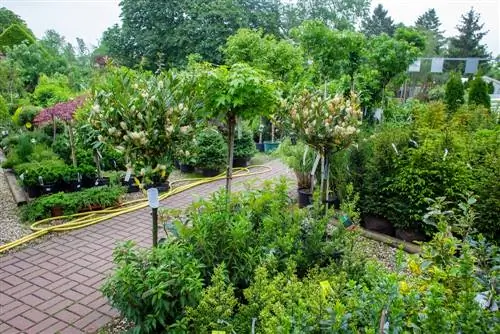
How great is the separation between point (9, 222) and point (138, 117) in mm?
3332

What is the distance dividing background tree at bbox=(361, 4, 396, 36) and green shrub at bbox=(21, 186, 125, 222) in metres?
36.5

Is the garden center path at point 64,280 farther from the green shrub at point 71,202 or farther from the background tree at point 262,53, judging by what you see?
the background tree at point 262,53

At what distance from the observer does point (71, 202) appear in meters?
4.66

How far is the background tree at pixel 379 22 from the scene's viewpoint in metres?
36.6

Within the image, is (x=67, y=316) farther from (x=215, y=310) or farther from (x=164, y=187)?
(x=164, y=187)

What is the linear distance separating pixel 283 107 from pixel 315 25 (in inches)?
114

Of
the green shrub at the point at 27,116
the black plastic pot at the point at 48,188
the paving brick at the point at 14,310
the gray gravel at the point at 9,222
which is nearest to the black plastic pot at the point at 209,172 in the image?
the black plastic pot at the point at 48,188

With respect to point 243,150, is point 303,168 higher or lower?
higher

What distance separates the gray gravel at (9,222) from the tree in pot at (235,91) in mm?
2741

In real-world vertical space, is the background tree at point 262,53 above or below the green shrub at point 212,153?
above

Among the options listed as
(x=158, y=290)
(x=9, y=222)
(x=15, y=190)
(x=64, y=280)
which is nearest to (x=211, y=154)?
(x=15, y=190)

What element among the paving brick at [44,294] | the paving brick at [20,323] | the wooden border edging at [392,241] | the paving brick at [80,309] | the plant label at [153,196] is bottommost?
the paving brick at [20,323]

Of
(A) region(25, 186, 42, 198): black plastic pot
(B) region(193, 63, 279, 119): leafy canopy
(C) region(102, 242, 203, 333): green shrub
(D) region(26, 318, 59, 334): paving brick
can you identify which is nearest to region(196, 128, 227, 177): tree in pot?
(A) region(25, 186, 42, 198): black plastic pot

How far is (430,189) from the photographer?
380cm
